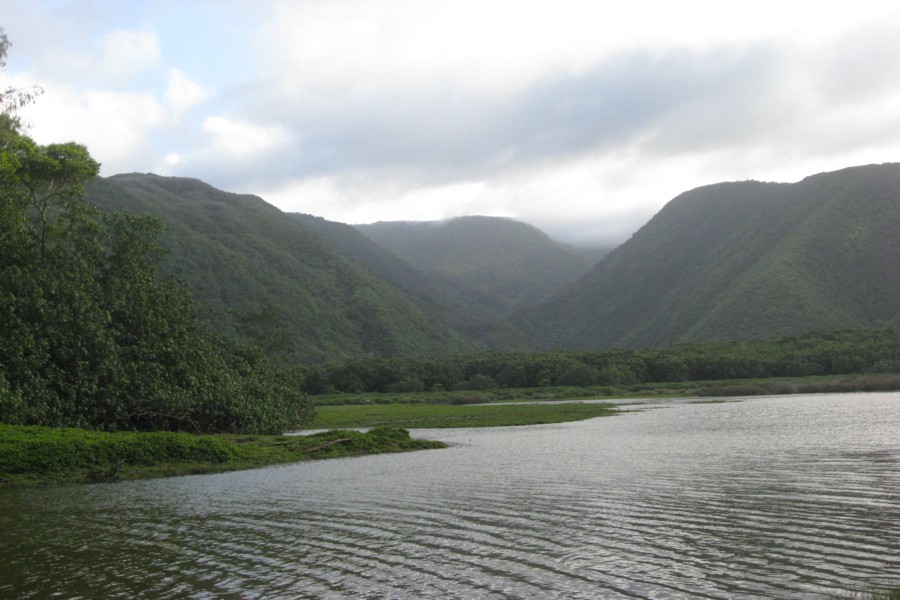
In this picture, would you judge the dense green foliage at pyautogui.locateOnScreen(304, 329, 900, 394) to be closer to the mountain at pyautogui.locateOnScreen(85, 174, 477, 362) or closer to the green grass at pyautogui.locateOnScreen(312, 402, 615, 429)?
the mountain at pyautogui.locateOnScreen(85, 174, 477, 362)

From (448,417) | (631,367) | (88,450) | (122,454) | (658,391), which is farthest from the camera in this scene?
(631,367)

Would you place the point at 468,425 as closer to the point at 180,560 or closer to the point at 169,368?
the point at 169,368

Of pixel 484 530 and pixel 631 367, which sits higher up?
pixel 631 367

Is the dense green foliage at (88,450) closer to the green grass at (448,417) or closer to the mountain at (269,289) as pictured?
the green grass at (448,417)

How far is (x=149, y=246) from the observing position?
52.3m

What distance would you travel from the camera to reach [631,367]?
440ft

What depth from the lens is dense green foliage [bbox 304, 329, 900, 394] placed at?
119m

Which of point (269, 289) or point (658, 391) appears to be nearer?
point (658, 391)

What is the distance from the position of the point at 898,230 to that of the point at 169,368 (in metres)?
196

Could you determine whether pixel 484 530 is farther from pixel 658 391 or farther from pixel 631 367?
pixel 631 367

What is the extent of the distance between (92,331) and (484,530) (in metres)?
30.7

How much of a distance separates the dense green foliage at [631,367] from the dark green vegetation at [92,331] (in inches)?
2747

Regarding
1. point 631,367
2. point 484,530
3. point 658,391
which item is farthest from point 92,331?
point 631,367

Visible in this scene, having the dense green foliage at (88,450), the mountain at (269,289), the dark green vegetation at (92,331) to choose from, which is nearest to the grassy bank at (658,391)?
the mountain at (269,289)
